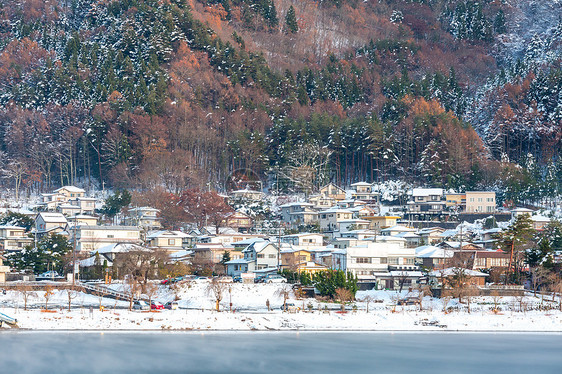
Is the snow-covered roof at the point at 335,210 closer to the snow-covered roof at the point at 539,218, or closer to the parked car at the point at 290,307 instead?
the snow-covered roof at the point at 539,218

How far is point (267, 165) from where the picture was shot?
318 feet

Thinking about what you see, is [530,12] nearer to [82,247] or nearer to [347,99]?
[347,99]

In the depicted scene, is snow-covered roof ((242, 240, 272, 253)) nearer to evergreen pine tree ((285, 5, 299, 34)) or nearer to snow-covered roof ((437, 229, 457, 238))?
snow-covered roof ((437, 229, 457, 238))

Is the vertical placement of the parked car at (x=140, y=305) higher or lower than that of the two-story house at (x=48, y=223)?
lower

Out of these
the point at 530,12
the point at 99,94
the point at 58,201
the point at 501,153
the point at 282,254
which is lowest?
the point at 282,254

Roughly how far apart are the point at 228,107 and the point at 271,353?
75930mm

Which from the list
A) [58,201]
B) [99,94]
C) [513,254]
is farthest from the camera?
[99,94]

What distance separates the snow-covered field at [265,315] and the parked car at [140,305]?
623mm

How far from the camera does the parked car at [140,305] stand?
49981 mm

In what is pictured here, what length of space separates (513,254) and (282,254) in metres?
18.1

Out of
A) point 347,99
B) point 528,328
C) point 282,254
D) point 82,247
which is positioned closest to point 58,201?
point 82,247

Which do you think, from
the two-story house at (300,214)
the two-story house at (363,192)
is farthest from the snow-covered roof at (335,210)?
the two-story house at (363,192)

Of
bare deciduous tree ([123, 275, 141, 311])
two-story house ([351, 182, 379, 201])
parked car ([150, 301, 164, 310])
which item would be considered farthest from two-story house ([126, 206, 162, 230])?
parked car ([150, 301, 164, 310])

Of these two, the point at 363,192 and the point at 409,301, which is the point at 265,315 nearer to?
the point at 409,301
